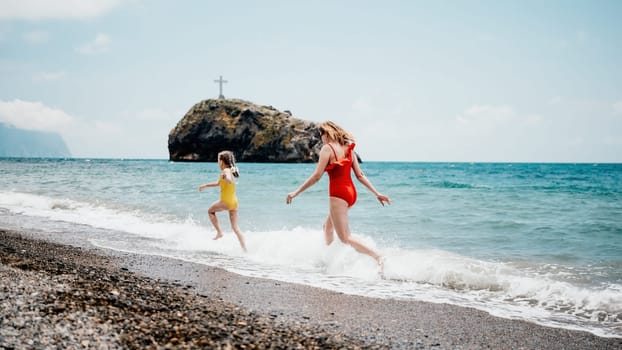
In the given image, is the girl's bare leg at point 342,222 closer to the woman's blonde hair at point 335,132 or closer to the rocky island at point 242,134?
the woman's blonde hair at point 335,132

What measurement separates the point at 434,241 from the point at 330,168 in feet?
15.5

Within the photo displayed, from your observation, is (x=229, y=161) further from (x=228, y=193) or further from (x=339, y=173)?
(x=339, y=173)

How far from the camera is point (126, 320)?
401 cm

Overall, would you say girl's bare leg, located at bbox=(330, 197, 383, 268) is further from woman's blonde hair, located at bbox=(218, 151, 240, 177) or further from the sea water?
woman's blonde hair, located at bbox=(218, 151, 240, 177)

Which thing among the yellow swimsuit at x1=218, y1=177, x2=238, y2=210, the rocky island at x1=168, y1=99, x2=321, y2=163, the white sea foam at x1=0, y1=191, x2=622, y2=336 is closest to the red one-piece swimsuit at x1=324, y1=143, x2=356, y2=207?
the white sea foam at x1=0, y1=191, x2=622, y2=336

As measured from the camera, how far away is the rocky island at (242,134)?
87.8 m

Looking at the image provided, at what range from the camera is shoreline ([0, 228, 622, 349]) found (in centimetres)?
381

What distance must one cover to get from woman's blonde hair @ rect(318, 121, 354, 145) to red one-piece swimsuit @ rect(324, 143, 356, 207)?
106 mm

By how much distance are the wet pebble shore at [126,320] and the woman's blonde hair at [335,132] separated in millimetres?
2852

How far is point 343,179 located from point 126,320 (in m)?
3.68

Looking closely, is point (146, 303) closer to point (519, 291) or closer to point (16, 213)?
point (519, 291)

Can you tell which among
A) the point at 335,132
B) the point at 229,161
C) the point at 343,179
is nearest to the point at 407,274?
the point at 343,179

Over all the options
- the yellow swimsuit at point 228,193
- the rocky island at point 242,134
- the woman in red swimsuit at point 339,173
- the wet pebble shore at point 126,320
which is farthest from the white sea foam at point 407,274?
the rocky island at point 242,134

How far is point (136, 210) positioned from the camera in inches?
624
